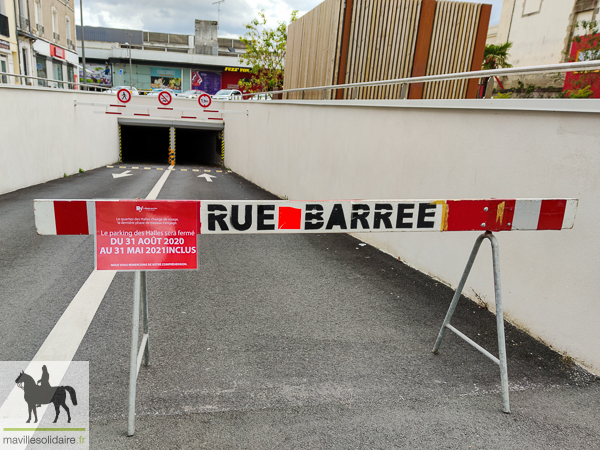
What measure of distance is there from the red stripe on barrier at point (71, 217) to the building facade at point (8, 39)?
2789 centimetres

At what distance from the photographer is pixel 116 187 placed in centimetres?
1362

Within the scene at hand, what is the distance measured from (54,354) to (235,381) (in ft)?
4.76

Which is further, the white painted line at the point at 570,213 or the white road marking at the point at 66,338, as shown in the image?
the white painted line at the point at 570,213

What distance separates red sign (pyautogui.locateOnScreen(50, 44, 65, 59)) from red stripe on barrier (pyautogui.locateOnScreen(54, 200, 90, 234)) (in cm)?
3759

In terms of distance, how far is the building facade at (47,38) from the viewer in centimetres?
2870

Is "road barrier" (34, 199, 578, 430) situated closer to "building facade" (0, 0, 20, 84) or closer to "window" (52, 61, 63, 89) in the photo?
"building facade" (0, 0, 20, 84)

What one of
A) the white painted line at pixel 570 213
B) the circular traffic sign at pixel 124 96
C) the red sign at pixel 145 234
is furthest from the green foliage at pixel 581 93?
the circular traffic sign at pixel 124 96

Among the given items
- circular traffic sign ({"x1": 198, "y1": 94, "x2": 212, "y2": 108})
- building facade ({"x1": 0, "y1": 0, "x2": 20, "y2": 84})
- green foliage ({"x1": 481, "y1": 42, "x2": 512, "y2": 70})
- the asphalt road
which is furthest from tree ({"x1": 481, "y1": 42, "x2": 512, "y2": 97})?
building facade ({"x1": 0, "y1": 0, "x2": 20, "y2": 84})

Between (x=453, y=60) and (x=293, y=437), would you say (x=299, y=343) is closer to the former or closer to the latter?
(x=293, y=437)

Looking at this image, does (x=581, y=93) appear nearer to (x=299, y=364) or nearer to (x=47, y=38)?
(x=299, y=364)

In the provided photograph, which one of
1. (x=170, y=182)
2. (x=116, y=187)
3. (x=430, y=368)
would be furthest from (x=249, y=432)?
(x=170, y=182)

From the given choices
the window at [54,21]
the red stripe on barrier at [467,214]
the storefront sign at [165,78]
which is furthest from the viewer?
the storefront sign at [165,78]

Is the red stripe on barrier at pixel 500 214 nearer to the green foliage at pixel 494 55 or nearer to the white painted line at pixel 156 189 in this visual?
the white painted line at pixel 156 189

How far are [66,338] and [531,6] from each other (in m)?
24.0
